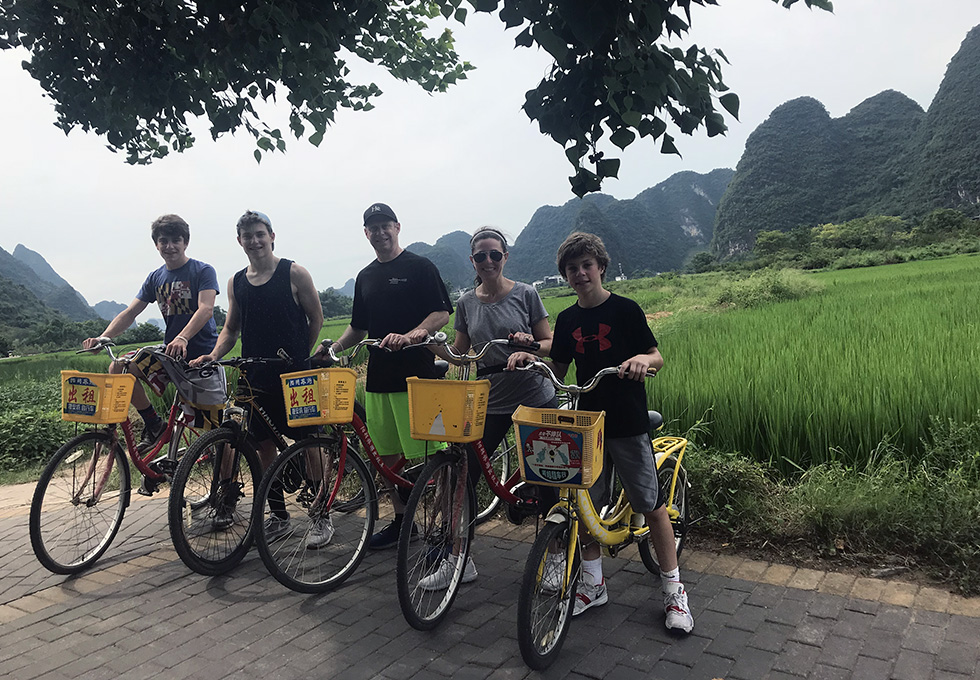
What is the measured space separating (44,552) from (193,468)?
100cm

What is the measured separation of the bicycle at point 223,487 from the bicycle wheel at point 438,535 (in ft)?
3.55

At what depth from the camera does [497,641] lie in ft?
8.39

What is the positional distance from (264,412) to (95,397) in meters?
0.92

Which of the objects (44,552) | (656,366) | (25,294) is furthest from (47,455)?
(25,294)

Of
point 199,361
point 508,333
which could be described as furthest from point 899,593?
point 199,361

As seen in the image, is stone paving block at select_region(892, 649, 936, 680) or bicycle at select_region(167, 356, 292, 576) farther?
bicycle at select_region(167, 356, 292, 576)

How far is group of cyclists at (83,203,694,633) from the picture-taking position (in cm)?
256

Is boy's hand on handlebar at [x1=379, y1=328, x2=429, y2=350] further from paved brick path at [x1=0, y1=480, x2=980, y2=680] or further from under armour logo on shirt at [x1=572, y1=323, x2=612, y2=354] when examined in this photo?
paved brick path at [x1=0, y1=480, x2=980, y2=680]

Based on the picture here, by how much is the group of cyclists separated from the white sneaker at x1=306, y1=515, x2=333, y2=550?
2 cm

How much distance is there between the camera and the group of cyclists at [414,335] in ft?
8.39

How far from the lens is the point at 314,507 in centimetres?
329

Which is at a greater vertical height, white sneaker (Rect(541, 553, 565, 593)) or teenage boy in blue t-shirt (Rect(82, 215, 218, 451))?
teenage boy in blue t-shirt (Rect(82, 215, 218, 451))

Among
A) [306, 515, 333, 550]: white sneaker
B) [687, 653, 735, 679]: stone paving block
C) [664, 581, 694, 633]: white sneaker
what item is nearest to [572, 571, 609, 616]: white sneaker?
[664, 581, 694, 633]: white sneaker

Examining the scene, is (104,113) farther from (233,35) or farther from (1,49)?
(233,35)
